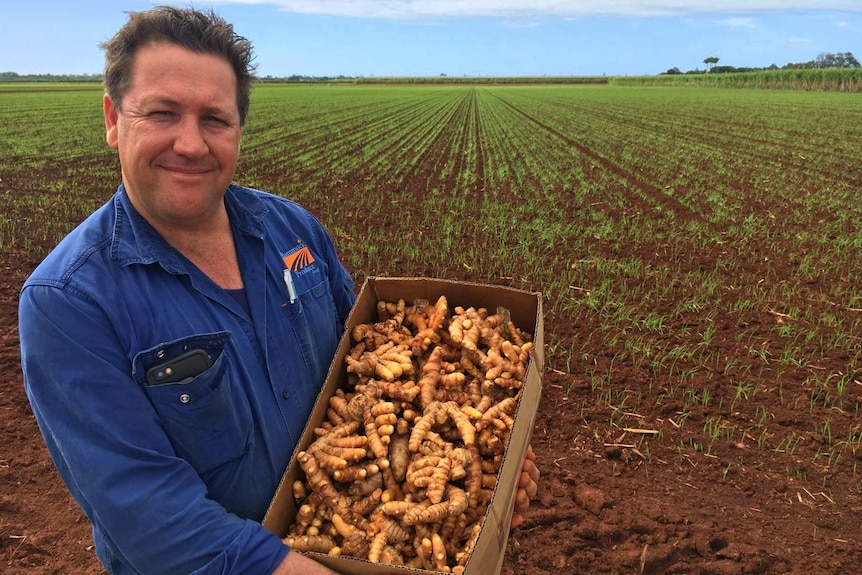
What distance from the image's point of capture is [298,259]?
204cm

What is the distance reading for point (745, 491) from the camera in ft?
11.8

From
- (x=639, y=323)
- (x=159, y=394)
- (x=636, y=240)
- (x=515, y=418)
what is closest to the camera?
(x=159, y=394)

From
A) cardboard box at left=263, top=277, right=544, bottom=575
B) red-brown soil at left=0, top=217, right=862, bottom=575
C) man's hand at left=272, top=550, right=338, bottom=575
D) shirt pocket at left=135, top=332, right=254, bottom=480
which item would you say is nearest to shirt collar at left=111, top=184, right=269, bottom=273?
shirt pocket at left=135, top=332, right=254, bottom=480

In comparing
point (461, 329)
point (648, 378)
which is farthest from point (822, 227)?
point (461, 329)

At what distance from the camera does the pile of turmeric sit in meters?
1.61

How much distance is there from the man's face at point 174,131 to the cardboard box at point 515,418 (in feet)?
2.30

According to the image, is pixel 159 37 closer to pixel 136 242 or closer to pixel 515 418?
pixel 136 242

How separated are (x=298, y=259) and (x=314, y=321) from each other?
0.72 ft

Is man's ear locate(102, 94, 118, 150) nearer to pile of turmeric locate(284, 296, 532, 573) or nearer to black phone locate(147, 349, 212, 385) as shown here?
black phone locate(147, 349, 212, 385)

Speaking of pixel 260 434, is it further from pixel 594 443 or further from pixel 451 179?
pixel 451 179

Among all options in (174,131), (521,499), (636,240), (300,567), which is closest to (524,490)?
(521,499)

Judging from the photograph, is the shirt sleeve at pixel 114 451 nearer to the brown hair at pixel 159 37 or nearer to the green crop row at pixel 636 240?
the brown hair at pixel 159 37

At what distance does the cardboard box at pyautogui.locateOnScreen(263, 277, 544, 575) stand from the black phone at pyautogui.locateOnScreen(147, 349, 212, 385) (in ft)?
1.34

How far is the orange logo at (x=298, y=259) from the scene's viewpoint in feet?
6.53
